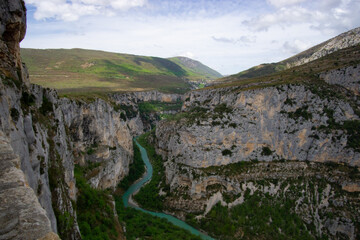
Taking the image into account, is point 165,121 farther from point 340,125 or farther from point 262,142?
point 340,125

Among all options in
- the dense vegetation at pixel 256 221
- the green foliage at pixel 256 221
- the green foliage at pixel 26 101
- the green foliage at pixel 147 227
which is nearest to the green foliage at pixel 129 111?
the green foliage at pixel 147 227

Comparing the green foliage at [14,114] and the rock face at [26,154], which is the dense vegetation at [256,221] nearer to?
the rock face at [26,154]

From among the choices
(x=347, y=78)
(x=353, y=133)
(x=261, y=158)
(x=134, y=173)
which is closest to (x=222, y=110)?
(x=261, y=158)

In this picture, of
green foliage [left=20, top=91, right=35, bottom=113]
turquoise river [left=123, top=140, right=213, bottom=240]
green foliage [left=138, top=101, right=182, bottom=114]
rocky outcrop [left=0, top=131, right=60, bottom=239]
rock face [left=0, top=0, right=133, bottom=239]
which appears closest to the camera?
rocky outcrop [left=0, top=131, right=60, bottom=239]

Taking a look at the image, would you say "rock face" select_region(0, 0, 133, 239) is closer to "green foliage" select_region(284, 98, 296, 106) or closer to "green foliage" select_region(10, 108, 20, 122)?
"green foliage" select_region(10, 108, 20, 122)

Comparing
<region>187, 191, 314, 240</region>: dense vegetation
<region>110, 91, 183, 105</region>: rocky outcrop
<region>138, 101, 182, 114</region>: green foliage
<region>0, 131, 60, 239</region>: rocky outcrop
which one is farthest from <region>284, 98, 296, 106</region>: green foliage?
<region>138, 101, 182, 114</region>: green foliage

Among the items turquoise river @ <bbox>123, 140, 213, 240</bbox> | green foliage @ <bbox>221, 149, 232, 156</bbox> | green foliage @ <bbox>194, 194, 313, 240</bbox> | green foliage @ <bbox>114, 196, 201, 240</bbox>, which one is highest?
green foliage @ <bbox>221, 149, 232, 156</bbox>

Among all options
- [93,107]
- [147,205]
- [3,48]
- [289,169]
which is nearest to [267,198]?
[289,169]

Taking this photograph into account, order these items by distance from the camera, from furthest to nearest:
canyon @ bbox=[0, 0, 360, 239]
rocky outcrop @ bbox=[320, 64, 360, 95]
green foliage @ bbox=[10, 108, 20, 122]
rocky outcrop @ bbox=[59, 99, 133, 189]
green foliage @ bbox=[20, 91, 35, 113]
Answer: rocky outcrop @ bbox=[320, 64, 360, 95] → canyon @ bbox=[0, 0, 360, 239] → rocky outcrop @ bbox=[59, 99, 133, 189] → green foliage @ bbox=[20, 91, 35, 113] → green foliage @ bbox=[10, 108, 20, 122]
